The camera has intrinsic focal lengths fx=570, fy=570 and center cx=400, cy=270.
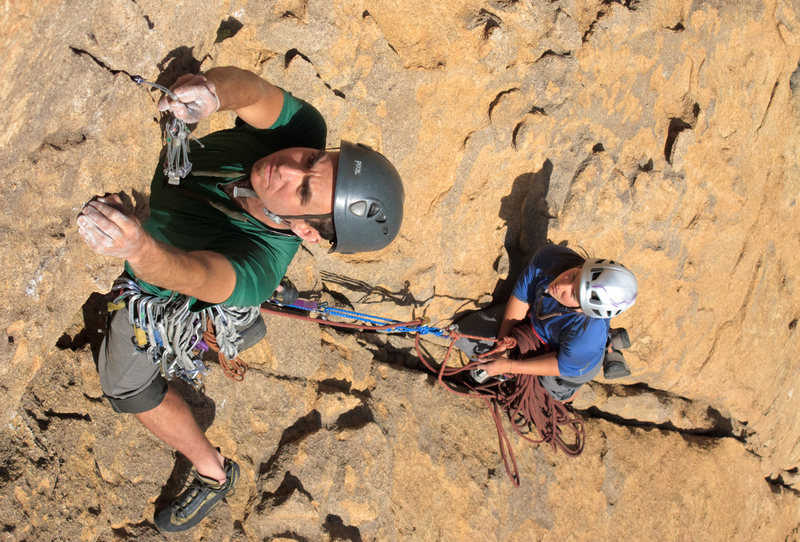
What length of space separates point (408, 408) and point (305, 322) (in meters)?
0.85

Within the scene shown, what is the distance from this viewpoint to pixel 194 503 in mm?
2818

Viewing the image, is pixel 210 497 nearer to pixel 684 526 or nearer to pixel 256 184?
pixel 256 184

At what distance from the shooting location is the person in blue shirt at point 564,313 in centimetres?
319

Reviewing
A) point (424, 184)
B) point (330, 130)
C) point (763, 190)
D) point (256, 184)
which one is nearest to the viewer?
point (256, 184)

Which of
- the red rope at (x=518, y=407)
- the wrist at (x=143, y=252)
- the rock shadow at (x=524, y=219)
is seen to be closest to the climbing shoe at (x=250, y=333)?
the wrist at (x=143, y=252)

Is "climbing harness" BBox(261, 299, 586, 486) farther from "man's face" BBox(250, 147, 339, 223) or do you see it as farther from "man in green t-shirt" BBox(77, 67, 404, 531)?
"man's face" BBox(250, 147, 339, 223)

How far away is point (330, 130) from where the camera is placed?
9.96 ft

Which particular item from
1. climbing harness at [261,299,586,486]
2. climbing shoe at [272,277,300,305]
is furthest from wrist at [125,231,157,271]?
climbing harness at [261,299,586,486]

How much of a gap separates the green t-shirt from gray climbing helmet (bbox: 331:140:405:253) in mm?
302

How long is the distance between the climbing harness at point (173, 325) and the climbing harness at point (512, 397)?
83 cm

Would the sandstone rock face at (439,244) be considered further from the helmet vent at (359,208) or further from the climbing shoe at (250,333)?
the helmet vent at (359,208)

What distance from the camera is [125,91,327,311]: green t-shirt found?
231cm

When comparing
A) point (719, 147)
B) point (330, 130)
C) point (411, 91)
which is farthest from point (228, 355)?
point (719, 147)

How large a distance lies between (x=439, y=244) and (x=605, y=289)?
102 cm
